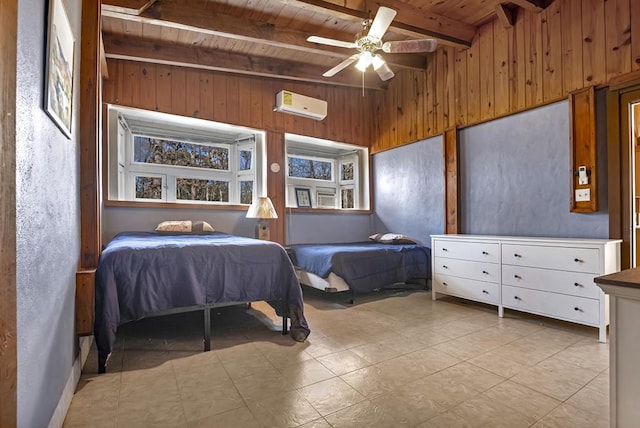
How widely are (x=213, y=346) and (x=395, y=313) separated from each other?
169cm

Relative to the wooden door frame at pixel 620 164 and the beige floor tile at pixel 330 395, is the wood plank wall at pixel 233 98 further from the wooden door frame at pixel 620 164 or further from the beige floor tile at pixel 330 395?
the beige floor tile at pixel 330 395

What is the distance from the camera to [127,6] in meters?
2.87

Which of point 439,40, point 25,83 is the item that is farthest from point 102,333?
point 439,40

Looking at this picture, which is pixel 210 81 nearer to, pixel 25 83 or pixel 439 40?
pixel 439 40

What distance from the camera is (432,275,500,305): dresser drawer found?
3.11m

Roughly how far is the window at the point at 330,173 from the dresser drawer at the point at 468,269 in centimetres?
202

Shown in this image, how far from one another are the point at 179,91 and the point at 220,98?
0.49 metres

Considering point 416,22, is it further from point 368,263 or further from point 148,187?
point 148,187

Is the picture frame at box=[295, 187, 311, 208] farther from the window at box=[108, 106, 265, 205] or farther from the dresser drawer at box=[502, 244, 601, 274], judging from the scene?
the dresser drawer at box=[502, 244, 601, 274]

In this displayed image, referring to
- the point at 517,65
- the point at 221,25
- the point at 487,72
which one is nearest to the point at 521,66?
the point at 517,65

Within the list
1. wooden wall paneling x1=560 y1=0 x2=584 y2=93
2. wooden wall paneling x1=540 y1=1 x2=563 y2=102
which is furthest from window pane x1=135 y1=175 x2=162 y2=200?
wooden wall paneling x1=560 y1=0 x2=584 y2=93

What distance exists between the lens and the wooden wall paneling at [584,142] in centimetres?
283

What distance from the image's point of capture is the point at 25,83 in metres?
0.98

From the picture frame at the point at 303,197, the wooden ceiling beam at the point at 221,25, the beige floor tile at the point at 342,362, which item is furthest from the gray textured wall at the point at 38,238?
the picture frame at the point at 303,197
